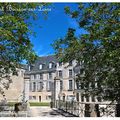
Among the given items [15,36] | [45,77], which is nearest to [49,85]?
[45,77]

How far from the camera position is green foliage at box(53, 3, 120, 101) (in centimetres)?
942

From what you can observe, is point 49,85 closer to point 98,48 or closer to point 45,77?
point 45,77

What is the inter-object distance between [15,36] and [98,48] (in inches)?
111

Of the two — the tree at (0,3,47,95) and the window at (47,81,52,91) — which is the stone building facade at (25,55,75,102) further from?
the tree at (0,3,47,95)

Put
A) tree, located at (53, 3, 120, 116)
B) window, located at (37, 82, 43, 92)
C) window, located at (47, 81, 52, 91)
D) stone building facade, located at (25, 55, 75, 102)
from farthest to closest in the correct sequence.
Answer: window, located at (37, 82, 43, 92), window, located at (47, 81, 52, 91), stone building facade, located at (25, 55, 75, 102), tree, located at (53, 3, 120, 116)

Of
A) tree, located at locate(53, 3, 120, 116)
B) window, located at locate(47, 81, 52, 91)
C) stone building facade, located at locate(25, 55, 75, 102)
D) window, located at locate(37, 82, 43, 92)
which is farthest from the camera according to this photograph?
window, located at locate(37, 82, 43, 92)

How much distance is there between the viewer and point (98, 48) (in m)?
10.1

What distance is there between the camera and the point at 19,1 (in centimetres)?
998

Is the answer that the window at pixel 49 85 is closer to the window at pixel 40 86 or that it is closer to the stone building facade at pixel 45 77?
the stone building facade at pixel 45 77

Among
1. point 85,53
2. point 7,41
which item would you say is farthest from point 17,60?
point 85,53

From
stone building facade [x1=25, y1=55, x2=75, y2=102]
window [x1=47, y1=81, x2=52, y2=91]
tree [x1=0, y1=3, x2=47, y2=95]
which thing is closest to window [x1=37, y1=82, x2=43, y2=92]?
stone building facade [x1=25, y1=55, x2=75, y2=102]

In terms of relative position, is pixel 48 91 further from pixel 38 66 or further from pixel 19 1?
pixel 19 1

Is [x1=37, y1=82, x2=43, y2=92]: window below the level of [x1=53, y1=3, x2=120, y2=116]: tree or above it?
above

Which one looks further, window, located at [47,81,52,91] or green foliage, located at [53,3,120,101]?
window, located at [47,81,52,91]
